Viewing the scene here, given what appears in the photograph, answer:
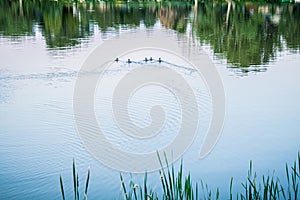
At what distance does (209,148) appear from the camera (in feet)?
25.0

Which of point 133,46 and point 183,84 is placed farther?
point 133,46

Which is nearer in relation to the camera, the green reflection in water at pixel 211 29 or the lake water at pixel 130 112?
the lake water at pixel 130 112

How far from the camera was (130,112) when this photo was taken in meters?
9.34

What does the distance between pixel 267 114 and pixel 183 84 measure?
9.51ft

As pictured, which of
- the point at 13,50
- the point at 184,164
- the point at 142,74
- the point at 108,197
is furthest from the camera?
the point at 13,50

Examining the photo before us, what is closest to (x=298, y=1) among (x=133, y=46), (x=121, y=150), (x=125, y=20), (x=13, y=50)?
(x=125, y=20)

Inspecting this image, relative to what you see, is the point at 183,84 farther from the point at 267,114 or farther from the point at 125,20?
the point at 125,20

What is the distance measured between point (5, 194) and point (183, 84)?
21.6 ft

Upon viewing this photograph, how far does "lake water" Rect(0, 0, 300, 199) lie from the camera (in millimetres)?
6594

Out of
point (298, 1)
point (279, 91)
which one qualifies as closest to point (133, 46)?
point (279, 91)

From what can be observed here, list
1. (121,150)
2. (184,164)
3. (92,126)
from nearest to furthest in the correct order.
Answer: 1. (184,164)
2. (121,150)
3. (92,126)

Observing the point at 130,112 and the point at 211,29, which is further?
the point at 211,29

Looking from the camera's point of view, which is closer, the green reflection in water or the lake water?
the lake water

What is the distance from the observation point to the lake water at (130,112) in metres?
6.59
